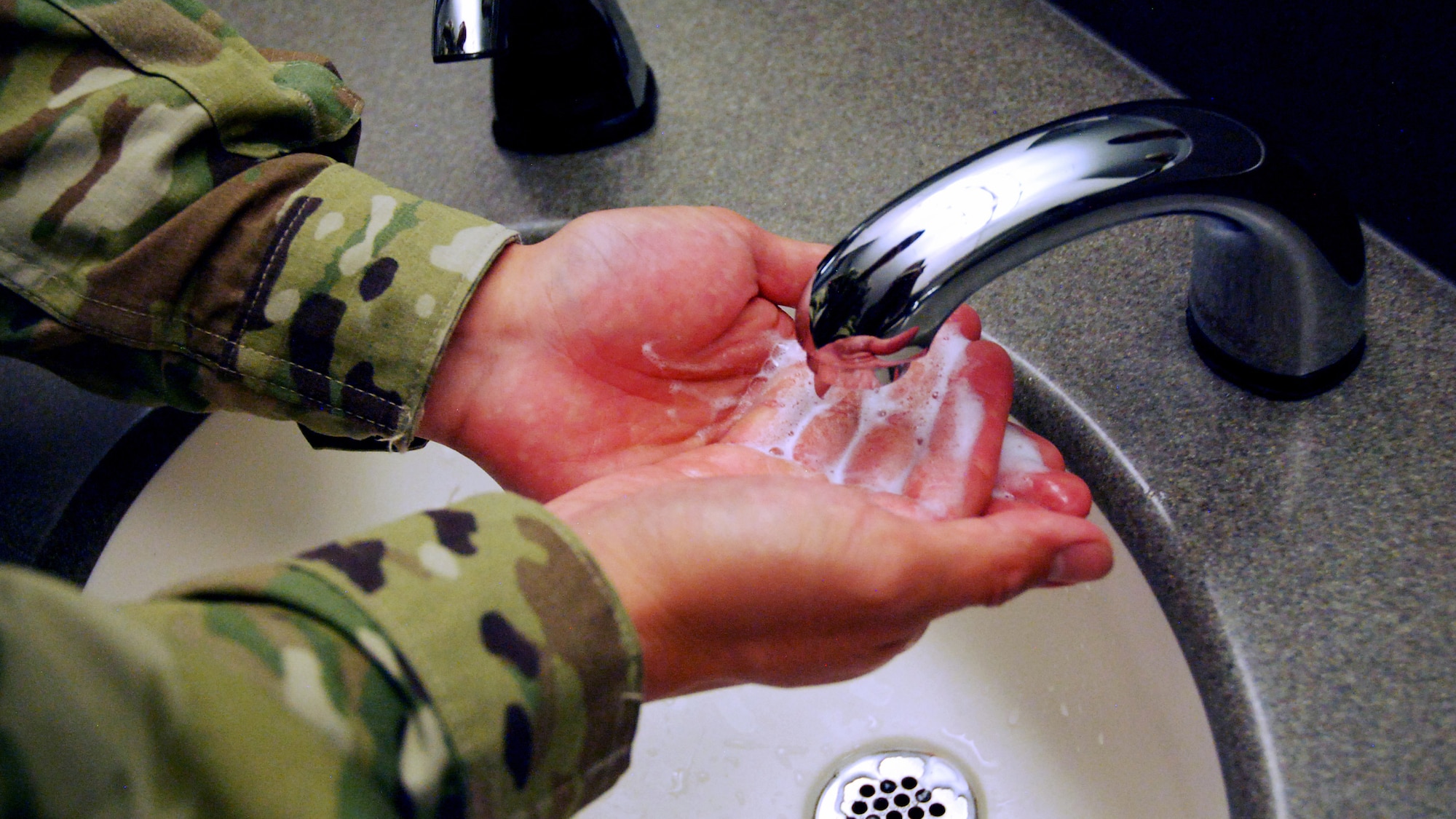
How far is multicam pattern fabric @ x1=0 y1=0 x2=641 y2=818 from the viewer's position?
0.80 feet

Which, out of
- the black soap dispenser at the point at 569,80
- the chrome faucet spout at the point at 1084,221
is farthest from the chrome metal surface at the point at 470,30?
the chrome faucet spout at the point at 1084,221

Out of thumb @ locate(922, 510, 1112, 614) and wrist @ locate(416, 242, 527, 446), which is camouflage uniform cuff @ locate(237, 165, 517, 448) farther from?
thumb @ locate(922, 510, 1112, 614)

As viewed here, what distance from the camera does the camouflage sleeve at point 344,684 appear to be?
0.23m

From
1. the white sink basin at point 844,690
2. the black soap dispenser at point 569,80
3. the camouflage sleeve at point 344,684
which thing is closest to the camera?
the camouflage sleeve at point 344,684

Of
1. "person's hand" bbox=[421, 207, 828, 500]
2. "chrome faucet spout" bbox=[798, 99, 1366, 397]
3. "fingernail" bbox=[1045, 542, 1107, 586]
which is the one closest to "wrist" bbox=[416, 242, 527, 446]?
"person's hand" bbox=[421, 207, 828, 500]

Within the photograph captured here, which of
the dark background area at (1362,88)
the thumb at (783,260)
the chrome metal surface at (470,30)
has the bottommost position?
the thumb at (783,260)

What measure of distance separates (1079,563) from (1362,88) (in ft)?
0.90

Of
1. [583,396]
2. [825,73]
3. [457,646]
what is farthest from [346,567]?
[825,73]

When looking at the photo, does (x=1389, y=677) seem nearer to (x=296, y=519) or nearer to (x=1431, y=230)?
(x=1431, y=230)

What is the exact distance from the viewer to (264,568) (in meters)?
0.32

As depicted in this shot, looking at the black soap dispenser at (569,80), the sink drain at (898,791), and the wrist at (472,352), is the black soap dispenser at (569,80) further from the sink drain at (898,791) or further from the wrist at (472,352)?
the sink drain at (898,791)

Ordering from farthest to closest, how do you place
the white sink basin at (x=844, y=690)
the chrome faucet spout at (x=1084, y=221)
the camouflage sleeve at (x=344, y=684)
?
the white sink basin at (x=844, y=690)
the chrome faucet spout at (x=1084, y=221)
the camouflage sleeve at (x=344, y=684)

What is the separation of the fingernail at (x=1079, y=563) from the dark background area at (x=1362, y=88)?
19cm

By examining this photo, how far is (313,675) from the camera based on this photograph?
29cm
